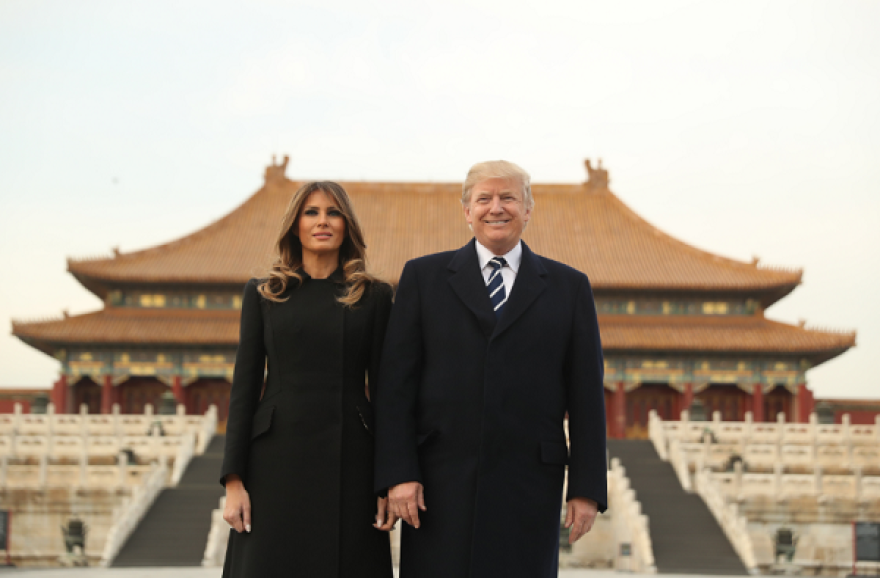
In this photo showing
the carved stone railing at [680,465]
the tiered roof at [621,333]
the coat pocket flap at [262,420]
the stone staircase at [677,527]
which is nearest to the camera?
the coat pocket flap at [262,420]

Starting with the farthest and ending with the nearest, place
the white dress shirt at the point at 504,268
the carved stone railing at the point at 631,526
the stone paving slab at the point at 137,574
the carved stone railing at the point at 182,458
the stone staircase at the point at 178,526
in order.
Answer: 1. the carved stone railing at the point at 182,458
2. the stone staircase at the point at 178,526
3. the carved stone railing at the point at 631,526
4. the stone paving slab at the point at 137,574
5. the white dress shirt at the point at 504,268

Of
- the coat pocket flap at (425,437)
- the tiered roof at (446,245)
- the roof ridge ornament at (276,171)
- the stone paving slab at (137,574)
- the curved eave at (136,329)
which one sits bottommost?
the stone paving slab at (137,574)

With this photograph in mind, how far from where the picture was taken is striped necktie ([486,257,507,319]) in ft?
14.8

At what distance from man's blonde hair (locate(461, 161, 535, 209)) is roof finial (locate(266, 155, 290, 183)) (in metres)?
31.5

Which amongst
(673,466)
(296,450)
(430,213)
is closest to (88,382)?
(430,213)

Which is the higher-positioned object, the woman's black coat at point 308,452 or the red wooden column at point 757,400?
the red wooden column at point 757,400

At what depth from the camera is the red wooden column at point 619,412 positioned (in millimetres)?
28956

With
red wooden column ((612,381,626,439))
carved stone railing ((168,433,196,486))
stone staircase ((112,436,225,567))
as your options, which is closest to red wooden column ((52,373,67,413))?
carved stone railing ((168,433,196,486))

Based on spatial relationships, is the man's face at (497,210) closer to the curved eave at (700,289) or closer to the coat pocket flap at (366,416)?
the coat pocket flap at (366,416)

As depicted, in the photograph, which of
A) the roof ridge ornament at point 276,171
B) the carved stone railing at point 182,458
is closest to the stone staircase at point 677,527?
the carved stone railing at point 182,458

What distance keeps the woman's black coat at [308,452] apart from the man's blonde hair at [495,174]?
2.34 feet

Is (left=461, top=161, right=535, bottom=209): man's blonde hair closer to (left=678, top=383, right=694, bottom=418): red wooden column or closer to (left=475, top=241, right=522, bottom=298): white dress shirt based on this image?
(left=475, top=241, right=522, bottom=298): white dress shirt

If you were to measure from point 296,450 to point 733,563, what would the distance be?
10.4 metres

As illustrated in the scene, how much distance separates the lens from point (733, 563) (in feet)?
44.1
